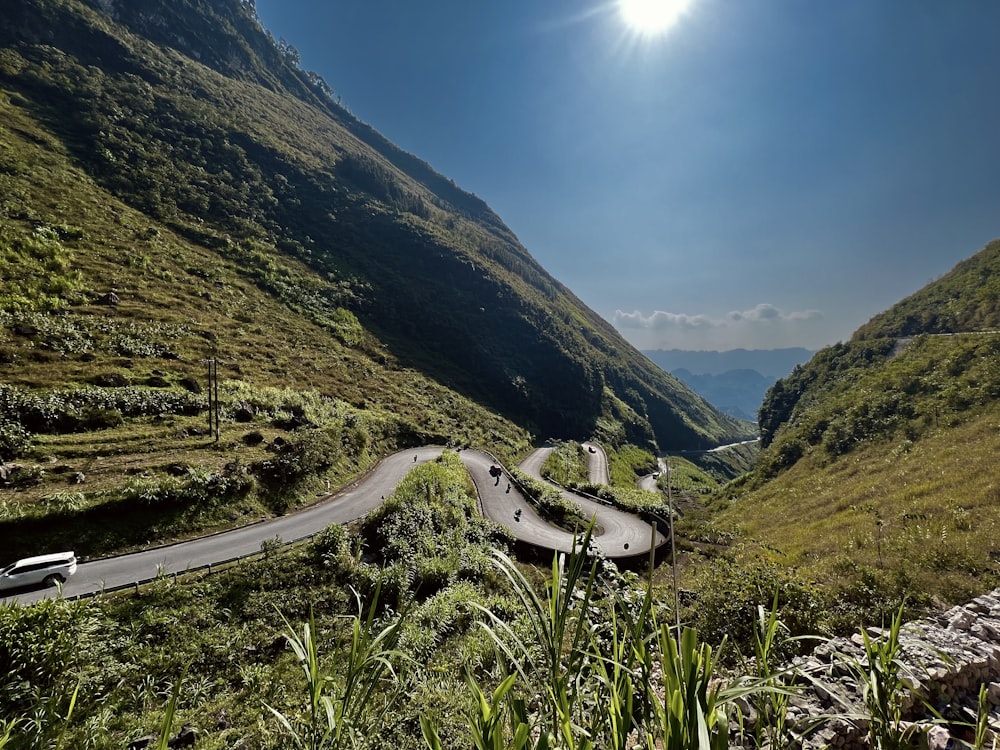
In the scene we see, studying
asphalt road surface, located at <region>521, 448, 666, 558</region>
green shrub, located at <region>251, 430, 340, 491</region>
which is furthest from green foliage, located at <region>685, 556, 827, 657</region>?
green shrub, located at <region>251, 430, 340, 491</region>

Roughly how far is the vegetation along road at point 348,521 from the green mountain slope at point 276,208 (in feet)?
124

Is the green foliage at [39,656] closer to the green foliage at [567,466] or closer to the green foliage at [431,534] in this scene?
the green foliage at [431,534]

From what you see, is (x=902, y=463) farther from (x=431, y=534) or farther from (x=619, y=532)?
(x=431, y=534)

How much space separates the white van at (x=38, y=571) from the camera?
444 inches

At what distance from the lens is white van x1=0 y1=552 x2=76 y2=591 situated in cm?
1127

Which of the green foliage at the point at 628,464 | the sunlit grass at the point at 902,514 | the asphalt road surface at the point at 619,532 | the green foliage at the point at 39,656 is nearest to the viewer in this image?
the green foliage at the point at 39,656

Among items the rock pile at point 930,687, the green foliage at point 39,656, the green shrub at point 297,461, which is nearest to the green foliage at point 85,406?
the green shrub at point 297,461

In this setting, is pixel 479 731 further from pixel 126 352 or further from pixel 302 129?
pixel 302 129

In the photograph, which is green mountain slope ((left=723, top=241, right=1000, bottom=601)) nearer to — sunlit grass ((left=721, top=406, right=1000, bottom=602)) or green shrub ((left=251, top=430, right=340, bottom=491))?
sunlit grass ((left=721, top=406, right=1000, bottom=602))

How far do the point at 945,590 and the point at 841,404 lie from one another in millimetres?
31071

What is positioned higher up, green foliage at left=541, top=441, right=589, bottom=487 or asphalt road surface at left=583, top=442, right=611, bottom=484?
green foliage at left=541, top=441, right=589, bottom=487

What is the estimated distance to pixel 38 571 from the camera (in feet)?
38.0

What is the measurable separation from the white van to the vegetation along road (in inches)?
11.2

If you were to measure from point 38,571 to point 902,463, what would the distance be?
36.1 m
